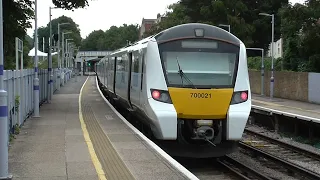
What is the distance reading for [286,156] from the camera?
13250 millimetres

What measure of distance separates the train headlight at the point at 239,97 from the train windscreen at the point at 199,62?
0.78ft

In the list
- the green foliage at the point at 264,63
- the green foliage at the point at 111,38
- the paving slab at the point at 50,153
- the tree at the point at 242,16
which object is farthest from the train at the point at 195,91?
the green foliage at the point at 111,38

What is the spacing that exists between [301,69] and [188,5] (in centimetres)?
3104

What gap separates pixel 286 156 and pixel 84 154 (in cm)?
667

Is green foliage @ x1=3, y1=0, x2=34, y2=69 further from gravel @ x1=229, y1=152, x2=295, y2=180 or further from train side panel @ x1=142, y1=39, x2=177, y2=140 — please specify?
gravel @ x1=229, y1=152, x2=295, y2=180

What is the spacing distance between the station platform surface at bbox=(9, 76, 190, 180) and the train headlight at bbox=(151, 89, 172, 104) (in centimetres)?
104

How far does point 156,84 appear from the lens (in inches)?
401

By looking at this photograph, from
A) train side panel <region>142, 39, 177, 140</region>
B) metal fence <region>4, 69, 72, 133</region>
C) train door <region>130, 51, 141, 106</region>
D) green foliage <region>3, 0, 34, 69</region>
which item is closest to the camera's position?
train side panel <region>142, 39, 177, 140</region>

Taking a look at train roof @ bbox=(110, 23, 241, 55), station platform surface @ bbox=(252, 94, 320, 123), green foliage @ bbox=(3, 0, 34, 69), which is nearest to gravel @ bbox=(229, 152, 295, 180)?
train roof @ bbox=(110, 23, 241, 55)

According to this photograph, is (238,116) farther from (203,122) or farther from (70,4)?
(70,4)

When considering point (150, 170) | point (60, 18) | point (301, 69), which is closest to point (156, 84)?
point (150, 170)

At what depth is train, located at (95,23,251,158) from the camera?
9.89 meters

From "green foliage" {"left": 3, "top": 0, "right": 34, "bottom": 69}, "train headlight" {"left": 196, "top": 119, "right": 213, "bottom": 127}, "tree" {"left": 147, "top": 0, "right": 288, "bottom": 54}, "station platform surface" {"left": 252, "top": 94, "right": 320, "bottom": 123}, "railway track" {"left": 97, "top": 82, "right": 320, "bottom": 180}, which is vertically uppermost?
"tree" {"left": 147, "top": 0, "right": 288, "bottom": 54}

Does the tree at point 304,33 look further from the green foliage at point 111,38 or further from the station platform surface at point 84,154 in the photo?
the green foliage at point 111,38
